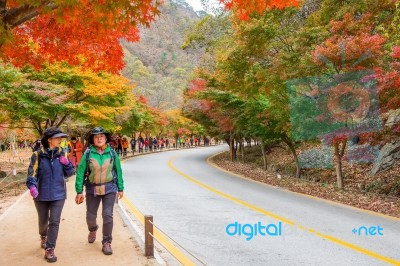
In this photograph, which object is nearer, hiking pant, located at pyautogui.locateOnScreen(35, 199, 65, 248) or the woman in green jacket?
hiking pant, located at pyautogui.locateOnScreen(35, 199, 65, 248)

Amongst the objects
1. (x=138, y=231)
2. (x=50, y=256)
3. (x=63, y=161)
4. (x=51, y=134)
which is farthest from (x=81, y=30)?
(x=50, y=256)

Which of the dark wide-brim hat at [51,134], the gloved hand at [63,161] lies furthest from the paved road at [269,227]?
the dark wide-brim hat at [51,134]

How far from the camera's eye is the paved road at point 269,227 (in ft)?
21.3

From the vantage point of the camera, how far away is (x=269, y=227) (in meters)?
8.60

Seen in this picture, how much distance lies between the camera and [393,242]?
732cm

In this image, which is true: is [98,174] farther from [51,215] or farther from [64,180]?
[51,215]

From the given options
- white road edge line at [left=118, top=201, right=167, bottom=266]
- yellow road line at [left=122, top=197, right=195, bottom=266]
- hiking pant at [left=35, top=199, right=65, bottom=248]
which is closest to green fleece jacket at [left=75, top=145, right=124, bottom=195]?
hiking pant at [left=35, top=199, right=65, bottom=248]

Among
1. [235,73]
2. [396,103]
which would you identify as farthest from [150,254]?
[235,73]

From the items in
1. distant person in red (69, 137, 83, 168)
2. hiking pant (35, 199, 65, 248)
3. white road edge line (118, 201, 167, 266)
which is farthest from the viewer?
distant person in red (69, 137, 83, 168)

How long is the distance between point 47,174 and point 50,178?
0.07m

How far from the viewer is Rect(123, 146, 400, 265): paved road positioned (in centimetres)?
650

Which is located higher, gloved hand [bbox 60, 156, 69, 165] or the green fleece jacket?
gloved hand [bbox 60, 156, 69, 165]

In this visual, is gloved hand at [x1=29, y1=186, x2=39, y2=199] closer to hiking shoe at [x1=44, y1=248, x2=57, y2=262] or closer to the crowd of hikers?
the crowd of hikers

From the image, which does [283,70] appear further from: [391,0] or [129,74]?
[129,74]
